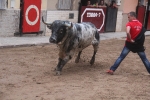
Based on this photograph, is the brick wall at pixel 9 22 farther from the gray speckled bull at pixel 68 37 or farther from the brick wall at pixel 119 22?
the brick wall at pixel 119 22

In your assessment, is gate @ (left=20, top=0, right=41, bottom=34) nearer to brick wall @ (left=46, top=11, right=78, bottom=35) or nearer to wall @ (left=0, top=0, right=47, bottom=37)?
wall @ (left=0, top=0, right=47, bottom=37)

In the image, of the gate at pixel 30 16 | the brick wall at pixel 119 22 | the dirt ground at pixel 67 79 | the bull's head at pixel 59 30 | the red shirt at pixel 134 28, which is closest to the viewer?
the dirt ground at pixel 67 79

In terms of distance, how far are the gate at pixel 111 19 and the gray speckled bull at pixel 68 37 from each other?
879cm

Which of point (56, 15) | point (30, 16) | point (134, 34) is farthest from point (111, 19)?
point (134, 34)

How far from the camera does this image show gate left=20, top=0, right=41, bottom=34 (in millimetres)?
13328

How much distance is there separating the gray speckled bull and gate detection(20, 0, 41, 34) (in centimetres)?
501

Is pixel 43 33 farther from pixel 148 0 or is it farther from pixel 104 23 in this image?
pixel 148 0

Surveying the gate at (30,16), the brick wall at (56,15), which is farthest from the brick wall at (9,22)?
the brick wall at (56,15)

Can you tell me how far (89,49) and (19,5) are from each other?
10.8 feet

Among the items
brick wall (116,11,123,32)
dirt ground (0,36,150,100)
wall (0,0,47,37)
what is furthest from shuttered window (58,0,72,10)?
dirt ground (0,36,150,100)

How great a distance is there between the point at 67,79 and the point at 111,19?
10627 mm

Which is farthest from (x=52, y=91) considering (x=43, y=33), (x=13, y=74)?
(x=43, y=33)

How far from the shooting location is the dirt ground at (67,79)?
6551 millimetres

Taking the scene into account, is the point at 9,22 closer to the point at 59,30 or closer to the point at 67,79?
the point at 59,30
